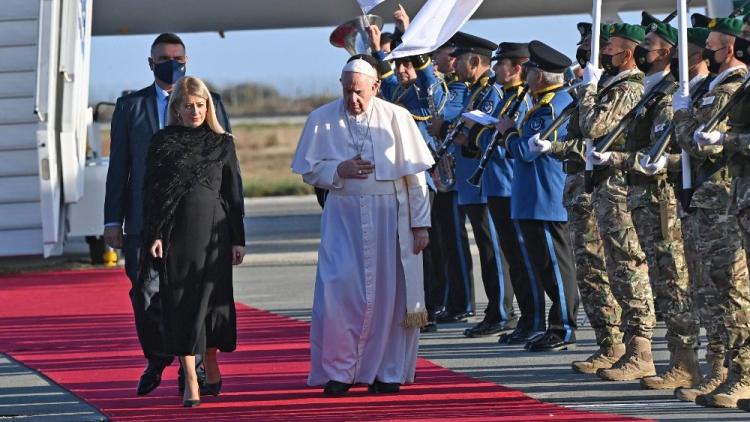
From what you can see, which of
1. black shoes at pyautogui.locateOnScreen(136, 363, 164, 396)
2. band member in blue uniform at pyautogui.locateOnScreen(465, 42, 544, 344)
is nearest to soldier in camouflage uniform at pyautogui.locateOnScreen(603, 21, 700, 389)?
band member in blue uniform at pyautogui.locateOnScreen(465, 42, 544, 344)

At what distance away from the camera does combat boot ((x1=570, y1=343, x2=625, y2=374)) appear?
340 inches

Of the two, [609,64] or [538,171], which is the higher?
[609,64]

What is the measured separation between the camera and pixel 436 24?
28.6 feet

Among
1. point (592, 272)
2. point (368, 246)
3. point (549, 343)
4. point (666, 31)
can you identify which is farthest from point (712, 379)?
point (549, 343)

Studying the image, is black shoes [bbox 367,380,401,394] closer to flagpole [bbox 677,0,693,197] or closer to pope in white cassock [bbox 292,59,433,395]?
pope in white cassock [bbox 292,59,433,395]

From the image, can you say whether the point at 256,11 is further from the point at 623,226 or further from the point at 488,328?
the point at 623,226

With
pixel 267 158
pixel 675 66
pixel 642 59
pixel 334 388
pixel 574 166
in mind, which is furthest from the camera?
pixel 267 158

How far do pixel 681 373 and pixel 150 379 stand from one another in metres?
2.80

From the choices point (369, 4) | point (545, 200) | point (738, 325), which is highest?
point (369, 4)

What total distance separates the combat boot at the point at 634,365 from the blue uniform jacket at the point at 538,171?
4.98 ft

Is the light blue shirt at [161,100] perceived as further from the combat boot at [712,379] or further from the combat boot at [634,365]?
the combat boot at [712,379]

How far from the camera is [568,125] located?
8.88 m

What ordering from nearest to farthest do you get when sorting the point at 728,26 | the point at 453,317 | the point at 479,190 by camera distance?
the point at 728,26
the point at 479,190
the point at 453,317

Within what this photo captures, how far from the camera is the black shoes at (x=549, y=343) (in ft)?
31.6
